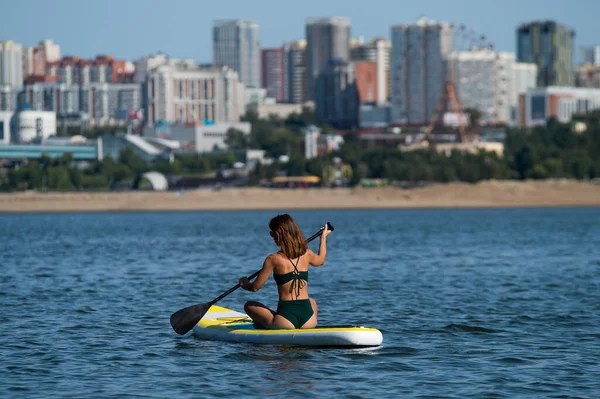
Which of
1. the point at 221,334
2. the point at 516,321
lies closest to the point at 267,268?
the point at 221,334

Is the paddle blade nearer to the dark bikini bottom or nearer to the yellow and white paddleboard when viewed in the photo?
the yellow and white paddleboard

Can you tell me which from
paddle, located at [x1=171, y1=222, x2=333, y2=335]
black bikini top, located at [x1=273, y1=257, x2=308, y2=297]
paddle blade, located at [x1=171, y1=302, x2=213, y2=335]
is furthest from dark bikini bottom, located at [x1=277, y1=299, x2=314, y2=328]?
paddle blade, located at [x1=171, y1=302, x2=213, y2=335]

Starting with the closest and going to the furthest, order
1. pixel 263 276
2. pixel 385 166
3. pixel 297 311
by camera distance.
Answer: pixel 263 276, pixel 297 311, pixel 385 166

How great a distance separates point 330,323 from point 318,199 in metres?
116

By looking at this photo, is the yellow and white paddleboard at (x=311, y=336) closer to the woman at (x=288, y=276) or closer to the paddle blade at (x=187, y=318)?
the woman at (x=288, y=276)

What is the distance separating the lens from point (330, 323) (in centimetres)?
2486

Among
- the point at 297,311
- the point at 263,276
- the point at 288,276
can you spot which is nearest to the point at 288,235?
the point at 288,276

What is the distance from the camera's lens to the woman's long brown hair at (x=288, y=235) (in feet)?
62.4

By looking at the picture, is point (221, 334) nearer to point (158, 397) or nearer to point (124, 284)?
point (158, 397)

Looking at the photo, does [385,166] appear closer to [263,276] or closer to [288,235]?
[263,276]

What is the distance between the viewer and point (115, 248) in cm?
5588

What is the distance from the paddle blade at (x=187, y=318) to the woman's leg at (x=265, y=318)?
174cm

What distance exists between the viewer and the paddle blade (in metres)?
22.1

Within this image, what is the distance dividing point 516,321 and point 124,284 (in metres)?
13.4
